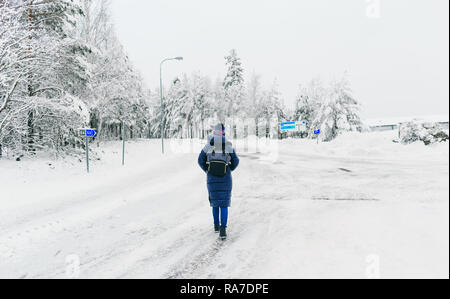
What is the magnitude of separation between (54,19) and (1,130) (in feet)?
20.8

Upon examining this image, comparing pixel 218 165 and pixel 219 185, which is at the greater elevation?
pixel 218 165

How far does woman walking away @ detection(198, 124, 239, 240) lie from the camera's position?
14.4 feet

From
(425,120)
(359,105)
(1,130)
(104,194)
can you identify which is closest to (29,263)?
(104,194)

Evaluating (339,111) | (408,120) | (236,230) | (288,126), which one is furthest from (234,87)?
(236,230)

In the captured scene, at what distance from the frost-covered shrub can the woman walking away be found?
834 inches

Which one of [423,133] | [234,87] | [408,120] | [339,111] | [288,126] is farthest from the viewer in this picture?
[234,87]

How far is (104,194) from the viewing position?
317 inches

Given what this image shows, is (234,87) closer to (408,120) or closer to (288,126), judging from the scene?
(288,126)

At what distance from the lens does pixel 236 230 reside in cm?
486

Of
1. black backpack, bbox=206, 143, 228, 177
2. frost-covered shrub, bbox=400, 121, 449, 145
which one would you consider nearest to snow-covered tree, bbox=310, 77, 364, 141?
frost-covered shrub, bbox=400, 121, 449, 145

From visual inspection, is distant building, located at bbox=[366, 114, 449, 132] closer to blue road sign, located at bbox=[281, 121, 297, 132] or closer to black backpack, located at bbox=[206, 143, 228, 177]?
blue road sign, located at bbox=[281, 121, 297, 132]

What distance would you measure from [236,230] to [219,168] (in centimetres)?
127

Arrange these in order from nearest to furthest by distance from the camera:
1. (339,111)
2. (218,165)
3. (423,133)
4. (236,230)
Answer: (218,165) < (236,230) < (423,133) < (339,111)

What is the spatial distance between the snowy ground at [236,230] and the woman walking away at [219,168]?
1.83 feet
